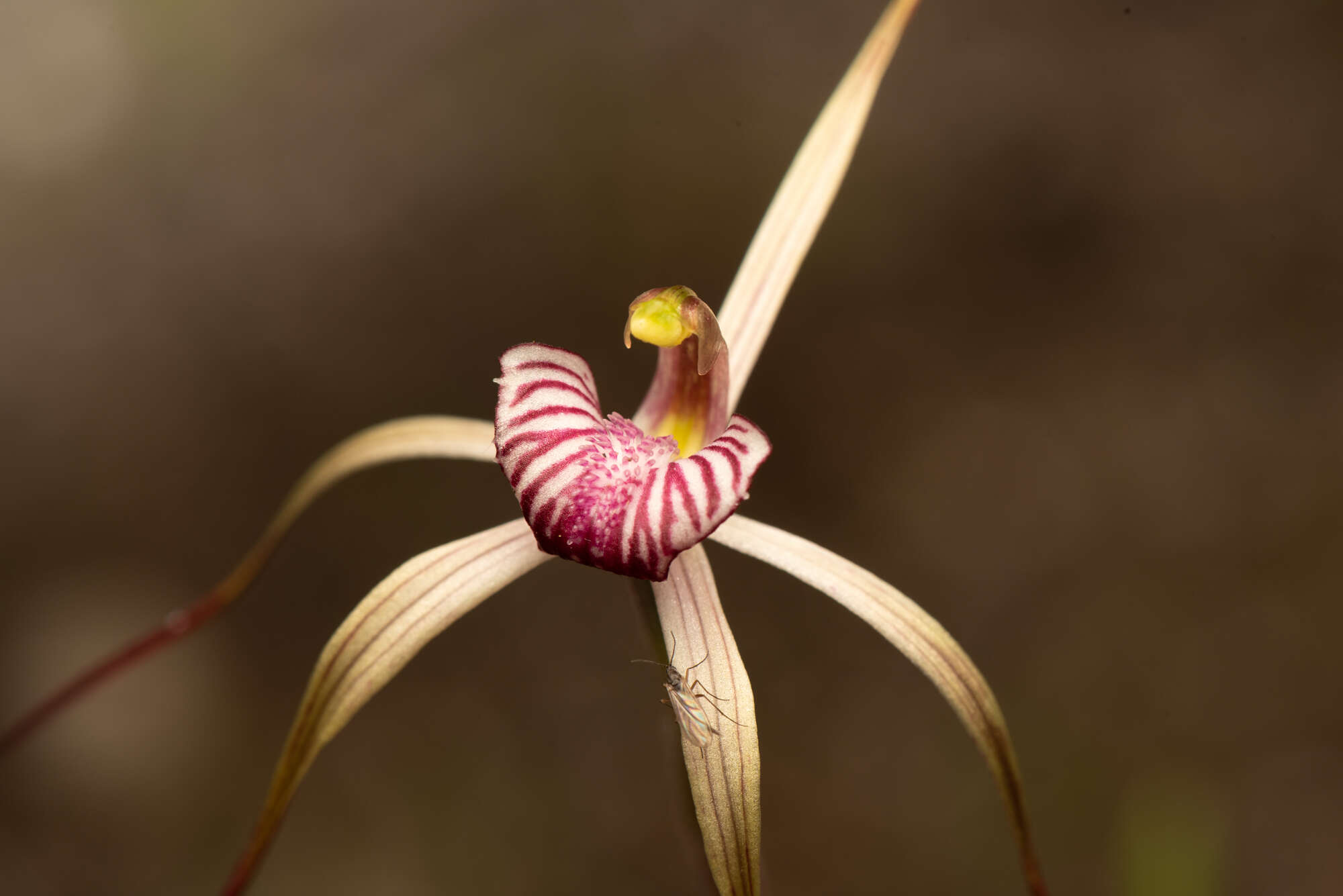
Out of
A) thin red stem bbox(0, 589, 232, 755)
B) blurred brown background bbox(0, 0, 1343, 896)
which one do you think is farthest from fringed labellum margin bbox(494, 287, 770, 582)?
blurred brown background bbox(0, 0, 1343, 896)

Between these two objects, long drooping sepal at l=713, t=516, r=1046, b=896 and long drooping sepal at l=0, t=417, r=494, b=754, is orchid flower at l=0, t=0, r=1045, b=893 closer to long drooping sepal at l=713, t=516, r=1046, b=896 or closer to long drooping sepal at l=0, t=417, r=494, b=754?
long drooping sepal at l=713, t=516, r=1046, b=896

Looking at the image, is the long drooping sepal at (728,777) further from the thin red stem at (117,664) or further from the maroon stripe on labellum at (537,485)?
the thin red stem at (117,664)

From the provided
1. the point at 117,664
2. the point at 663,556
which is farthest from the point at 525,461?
the point at 117,664

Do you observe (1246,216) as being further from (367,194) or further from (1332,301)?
(367,194)

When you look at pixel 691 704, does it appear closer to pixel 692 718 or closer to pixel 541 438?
pixel 692 718

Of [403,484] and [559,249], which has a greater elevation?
[559,249]

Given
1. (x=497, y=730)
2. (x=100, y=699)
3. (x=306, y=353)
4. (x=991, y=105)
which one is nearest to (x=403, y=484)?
(x=306, y=353)
